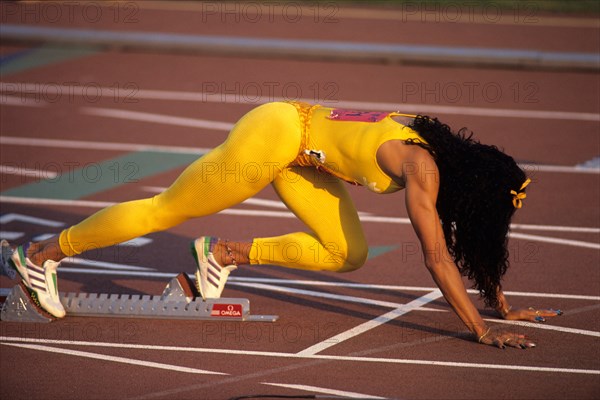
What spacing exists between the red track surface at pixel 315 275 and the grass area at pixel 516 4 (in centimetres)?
337

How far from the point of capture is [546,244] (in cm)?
Result: 1012

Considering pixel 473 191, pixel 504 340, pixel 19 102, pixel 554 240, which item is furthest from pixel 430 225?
pixel 19 102

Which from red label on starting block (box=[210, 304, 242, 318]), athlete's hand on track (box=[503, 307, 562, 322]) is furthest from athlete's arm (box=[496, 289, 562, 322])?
red label on starting block (box=[210, 304, 242, 318])

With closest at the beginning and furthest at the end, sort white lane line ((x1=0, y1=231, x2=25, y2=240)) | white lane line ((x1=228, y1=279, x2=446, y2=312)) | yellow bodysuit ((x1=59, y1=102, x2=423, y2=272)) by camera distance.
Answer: yellow bodysuit ((x1=59, y1=102, x2=423, y2=272))
white lane line ((x1=228, y1=279, x2=446, y2=312))
white lane line ((x1=0, y1=231, x2=25, y2=240))

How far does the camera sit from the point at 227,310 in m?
8.23

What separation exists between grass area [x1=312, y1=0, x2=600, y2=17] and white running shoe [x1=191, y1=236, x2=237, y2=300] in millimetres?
13455

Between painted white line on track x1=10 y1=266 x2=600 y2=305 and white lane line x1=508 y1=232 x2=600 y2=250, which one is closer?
painted white line on track x1=10 y1=266 x2=600 y2=305

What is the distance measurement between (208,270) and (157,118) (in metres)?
6.58

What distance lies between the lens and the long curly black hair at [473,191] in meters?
7.28

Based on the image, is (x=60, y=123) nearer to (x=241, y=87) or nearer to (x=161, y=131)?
(x=161, y=131)

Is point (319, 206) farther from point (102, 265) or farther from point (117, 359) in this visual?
point (102, 265)

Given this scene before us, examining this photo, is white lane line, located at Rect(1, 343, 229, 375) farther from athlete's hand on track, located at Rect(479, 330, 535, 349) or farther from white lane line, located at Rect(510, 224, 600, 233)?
white lane line, located at Rect(510, 224, 600, 233)

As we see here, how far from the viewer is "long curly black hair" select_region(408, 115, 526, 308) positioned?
7281 mm

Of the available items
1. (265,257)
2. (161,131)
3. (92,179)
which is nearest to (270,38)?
(161,131)
